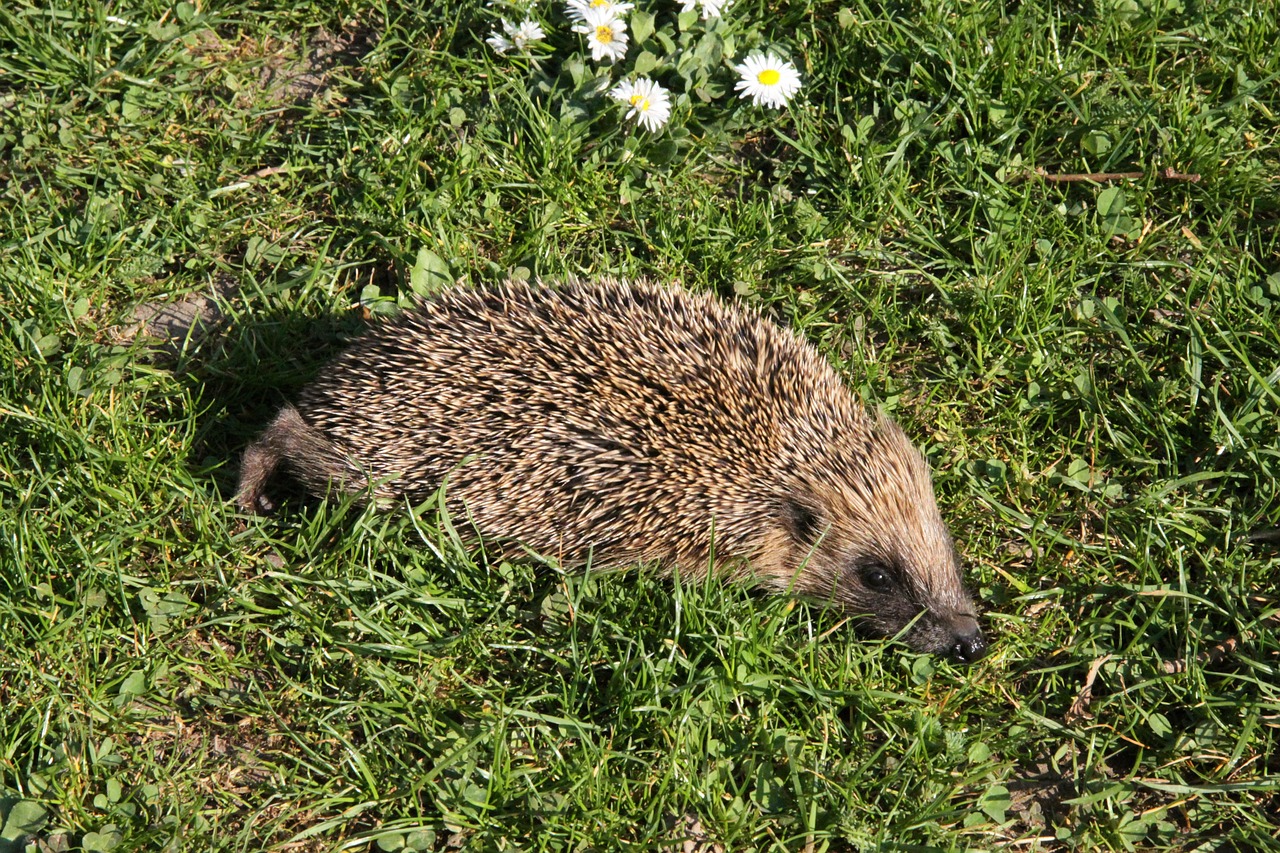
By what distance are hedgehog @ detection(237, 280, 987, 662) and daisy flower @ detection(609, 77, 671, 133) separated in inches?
53.1

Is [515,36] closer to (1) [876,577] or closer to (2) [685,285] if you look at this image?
(2) [685,285]

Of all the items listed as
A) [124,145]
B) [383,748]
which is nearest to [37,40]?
[124,145]

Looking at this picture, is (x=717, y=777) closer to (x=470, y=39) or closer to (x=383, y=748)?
(x=383, y=748)

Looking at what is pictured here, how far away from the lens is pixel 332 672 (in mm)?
4699

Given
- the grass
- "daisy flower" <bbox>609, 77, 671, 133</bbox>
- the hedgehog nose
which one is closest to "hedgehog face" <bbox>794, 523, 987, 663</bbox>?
the hedgehog nose

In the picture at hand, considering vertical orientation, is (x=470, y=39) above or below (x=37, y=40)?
above

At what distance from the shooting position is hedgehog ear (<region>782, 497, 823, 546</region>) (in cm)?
479

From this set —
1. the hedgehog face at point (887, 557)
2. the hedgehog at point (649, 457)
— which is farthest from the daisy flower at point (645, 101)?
the hedgehog face at point (887, 557)

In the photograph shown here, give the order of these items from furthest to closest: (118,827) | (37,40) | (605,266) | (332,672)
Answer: (37,40), (605,266), (332,672), (118,827)

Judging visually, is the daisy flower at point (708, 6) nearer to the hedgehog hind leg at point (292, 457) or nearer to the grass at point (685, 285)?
the grass at point (685, 285)

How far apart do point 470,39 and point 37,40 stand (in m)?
2.27

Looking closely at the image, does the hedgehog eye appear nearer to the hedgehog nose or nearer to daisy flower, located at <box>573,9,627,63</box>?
the hedgehog nose

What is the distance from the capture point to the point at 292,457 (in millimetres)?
4961

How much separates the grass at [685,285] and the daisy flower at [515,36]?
12 centimetres
